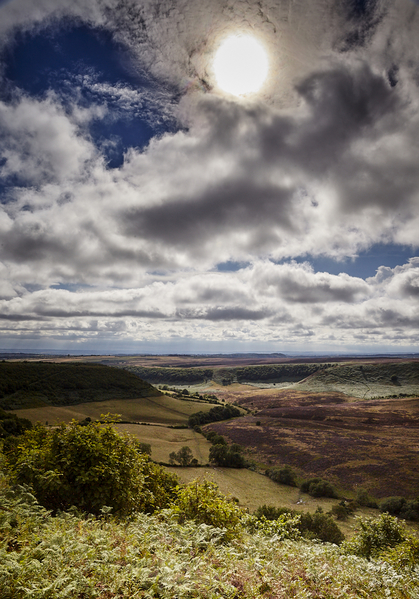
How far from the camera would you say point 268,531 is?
1182 centimetres

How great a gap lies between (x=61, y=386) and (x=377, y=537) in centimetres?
11572

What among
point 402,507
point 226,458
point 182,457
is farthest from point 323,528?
point 182,457

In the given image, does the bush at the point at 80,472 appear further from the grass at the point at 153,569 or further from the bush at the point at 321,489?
the bush at the point at 321,489

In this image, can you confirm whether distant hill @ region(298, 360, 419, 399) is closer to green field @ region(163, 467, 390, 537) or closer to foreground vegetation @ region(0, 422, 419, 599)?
green field @ region(163, 467, 390, 537)

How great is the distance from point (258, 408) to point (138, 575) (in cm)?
13157

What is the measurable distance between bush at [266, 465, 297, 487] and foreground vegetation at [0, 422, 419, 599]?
4253 centimetres

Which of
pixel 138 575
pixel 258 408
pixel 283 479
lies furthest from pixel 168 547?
pixel 258 408

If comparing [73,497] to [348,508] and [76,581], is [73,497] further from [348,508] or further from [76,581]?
[348,508]

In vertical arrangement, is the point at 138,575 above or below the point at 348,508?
above

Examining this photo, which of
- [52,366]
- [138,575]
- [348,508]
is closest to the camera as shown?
[138,575]

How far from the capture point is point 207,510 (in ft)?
34.8

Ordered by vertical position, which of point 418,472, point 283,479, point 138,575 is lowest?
point 283,479

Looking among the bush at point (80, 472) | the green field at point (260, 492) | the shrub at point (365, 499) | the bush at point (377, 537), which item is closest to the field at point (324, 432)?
the shrub at point (365, 499)

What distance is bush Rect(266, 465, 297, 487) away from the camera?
169 ft
